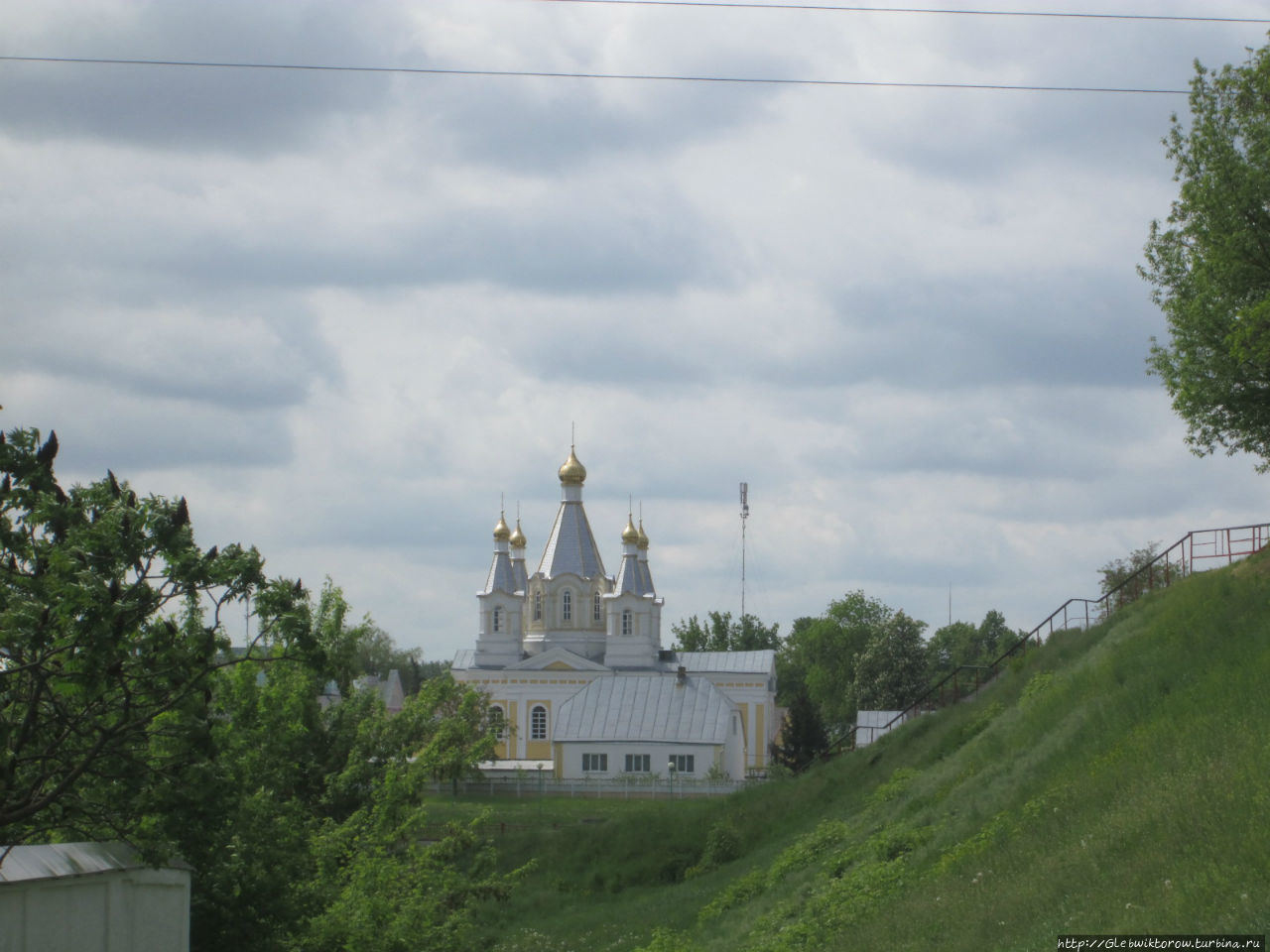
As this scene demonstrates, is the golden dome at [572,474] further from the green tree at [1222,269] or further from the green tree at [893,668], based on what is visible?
the green tree at [1222,269]

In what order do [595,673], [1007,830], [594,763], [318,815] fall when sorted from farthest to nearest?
[595,673]
[594,763]
[318,815]
[1007,830]

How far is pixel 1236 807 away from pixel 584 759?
166 ft

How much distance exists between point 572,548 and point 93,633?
230 feet

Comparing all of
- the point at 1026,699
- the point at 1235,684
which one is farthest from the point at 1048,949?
the point at 1026,699

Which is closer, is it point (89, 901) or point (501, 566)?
point (89, 901)

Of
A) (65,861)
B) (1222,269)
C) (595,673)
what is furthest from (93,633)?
(595,673)

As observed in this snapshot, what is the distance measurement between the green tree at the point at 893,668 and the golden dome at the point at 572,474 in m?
18.9

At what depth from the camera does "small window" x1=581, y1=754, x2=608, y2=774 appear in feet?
205

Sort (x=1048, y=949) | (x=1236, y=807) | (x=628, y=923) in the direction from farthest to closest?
(x=628, y=923)
(x=1236, y=807)
(x=1048, y=949)

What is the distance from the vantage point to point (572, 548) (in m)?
79.8

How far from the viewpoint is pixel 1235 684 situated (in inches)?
730

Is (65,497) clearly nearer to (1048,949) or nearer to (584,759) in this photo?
(1048,949)

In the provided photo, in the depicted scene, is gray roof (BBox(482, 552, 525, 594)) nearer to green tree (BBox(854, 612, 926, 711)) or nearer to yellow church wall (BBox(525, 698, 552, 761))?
yellow church wall (BBox(525, 698, 552, 761))

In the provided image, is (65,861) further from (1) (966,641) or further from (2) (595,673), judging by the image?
(1) (966,641)
